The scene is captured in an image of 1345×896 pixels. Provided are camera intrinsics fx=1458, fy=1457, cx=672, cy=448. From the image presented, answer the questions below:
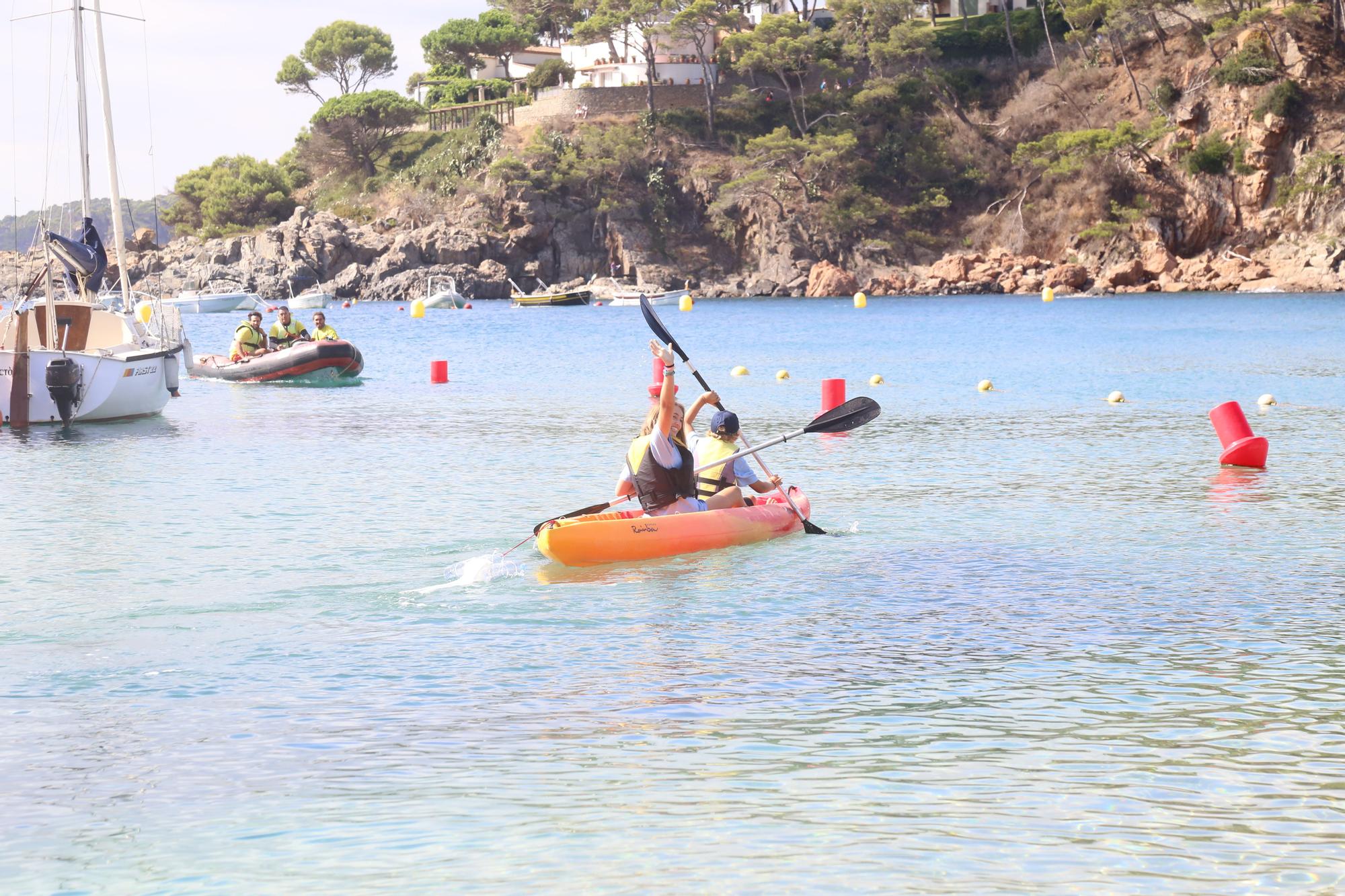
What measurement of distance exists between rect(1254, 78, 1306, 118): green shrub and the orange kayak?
72603 millimetres

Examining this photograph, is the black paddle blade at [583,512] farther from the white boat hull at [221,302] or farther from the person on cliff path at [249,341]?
the white boat hull at [221,302]

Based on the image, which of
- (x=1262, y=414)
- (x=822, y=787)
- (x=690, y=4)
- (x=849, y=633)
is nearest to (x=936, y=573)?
(x=849, y=633)

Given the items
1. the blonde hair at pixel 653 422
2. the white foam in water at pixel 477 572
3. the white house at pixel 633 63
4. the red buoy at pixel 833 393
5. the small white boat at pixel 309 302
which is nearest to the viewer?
the white foam in water at pixel 477 572

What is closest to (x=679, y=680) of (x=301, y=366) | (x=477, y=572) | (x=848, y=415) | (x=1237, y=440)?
(x=477, y=572)

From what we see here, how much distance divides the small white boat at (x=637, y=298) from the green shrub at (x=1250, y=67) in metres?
31.7

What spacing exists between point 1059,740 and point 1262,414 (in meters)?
18.8

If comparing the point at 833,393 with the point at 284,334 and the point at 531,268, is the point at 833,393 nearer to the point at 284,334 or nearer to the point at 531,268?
the point at 284,334

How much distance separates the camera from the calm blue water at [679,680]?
6332 millimetres

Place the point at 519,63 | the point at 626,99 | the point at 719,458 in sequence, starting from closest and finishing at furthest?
the point at 719,458
the point at 626,99
the point at 519,63

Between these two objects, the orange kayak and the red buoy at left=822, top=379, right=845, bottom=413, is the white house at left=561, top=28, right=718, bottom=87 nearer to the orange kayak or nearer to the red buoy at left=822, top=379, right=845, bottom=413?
the red buoy at left=822, top=379, right=845, bottom=413

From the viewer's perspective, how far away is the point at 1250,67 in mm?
78000

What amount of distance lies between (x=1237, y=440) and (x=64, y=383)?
18335 millimetres

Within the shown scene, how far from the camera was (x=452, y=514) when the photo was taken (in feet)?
51.3

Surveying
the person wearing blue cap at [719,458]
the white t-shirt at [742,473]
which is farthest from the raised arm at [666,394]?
the white t-shirt at [742,473]
